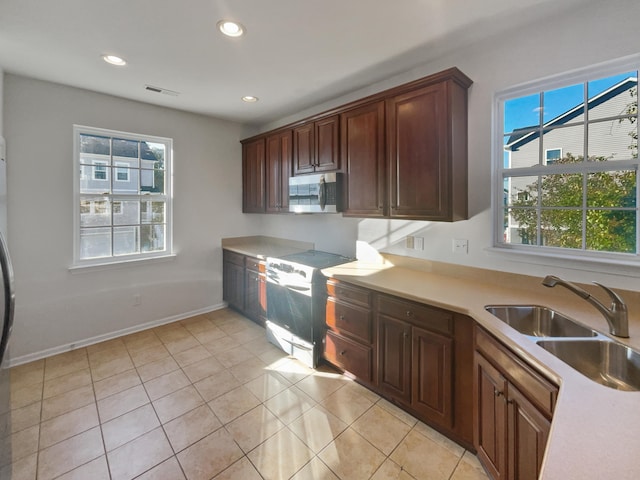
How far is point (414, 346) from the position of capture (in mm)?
1929

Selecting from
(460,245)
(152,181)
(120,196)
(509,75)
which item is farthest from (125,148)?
(509,75)

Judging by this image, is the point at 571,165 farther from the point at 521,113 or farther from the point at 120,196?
the point at 120,196

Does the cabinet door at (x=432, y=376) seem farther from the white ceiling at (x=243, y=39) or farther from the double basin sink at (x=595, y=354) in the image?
the white ceiling at (x=243, y=39)

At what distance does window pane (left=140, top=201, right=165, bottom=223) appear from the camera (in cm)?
343

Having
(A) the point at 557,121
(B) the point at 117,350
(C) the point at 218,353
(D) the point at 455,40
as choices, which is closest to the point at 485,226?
(A) the point at 557,121

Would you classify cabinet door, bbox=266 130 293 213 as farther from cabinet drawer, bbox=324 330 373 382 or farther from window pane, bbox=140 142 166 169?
cabinet drawer, bbox=324 330 373 382

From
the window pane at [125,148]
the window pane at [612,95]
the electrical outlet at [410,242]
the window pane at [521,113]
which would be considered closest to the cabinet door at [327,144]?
the electrical outlet at [410,242]

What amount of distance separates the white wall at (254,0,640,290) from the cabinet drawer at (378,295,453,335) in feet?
2.16

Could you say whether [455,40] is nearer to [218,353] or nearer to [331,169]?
[331,169]

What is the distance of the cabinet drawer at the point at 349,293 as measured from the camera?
221 cm

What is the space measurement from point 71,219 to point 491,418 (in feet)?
12.6

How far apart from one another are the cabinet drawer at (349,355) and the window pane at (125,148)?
2952mm

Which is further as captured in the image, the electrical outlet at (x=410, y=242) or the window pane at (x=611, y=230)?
the electrical outlet at (x=410, y=242)

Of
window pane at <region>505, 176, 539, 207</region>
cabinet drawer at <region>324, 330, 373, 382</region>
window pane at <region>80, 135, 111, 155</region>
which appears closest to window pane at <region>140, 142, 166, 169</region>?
window pane at <region>80, 135, 111, 155</region>
